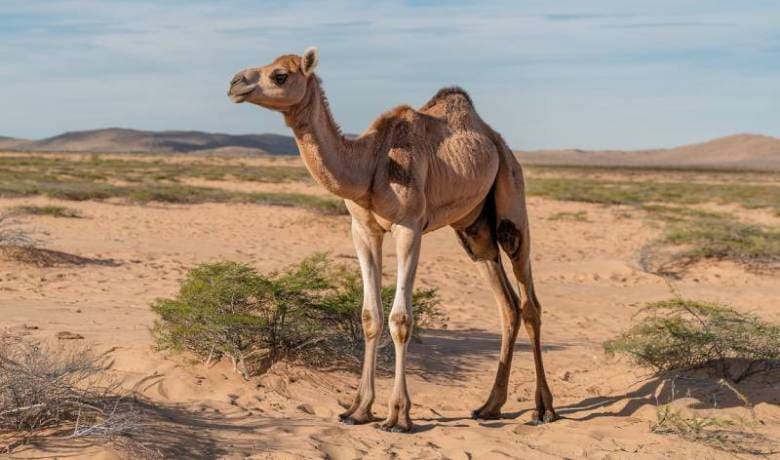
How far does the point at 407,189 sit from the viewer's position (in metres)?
6.07

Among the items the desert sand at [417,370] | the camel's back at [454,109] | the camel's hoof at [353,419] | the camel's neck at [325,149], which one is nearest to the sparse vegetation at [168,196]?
the desert sand at [417,370]

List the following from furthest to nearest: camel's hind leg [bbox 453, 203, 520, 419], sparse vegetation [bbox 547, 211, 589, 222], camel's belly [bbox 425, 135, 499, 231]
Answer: sparse vegetation [bbox 547, 211, 589, 222] → camel's hind leg [bbox 453, 203, 520, 419] → camel's belly [bbox 425, 135, 499, 231]

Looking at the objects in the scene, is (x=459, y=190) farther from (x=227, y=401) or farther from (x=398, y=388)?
(x=227, y=401)

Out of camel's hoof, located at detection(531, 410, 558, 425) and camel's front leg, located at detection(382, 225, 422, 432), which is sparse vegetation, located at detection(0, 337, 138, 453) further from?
camel's hoof, located at detection(531, 410, 558, 425)

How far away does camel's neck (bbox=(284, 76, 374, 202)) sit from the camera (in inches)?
229

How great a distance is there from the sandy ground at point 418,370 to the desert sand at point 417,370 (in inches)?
0.8

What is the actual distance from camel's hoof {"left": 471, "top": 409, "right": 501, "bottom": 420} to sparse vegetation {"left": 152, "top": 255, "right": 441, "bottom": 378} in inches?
54.5

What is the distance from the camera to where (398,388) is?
609 centimetres

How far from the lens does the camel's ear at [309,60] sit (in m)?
5.64

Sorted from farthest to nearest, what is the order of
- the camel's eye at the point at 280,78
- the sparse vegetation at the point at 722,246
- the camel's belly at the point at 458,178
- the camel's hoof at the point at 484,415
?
the sparse vegetation at the point at 722,246, the camel's hoof at the point at 484,415, the camel's belly at the point at 458,178, the camel's eye at the point at 280,78

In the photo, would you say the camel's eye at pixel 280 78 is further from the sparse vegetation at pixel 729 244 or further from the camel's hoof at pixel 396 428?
the sparse vegetation at pixel 729 244

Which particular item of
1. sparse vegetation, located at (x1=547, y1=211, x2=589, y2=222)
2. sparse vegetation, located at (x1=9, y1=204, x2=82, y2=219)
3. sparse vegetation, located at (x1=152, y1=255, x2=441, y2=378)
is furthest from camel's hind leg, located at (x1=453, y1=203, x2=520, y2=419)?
sparse vegetation, located at (x1=547, y1=211, x2=589, y2=222)

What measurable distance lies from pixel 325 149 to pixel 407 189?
1.98ft

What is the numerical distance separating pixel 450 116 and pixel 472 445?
2.39 metres
